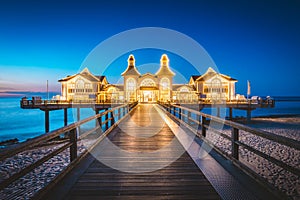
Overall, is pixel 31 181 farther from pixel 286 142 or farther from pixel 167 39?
pixel 167 39

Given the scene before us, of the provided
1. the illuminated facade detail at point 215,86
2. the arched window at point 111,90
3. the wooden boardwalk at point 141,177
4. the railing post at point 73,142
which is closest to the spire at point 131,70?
the arched window at point 111,90

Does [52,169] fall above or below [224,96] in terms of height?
below

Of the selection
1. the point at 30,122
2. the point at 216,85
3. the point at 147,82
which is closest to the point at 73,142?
the point at 147,82

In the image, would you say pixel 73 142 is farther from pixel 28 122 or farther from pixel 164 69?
pixel 28 122

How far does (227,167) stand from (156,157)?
1632 mm

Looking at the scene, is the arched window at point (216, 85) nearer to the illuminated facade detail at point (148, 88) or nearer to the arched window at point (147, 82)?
the illuminated facade detail at point (148, 88)

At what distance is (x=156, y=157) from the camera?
521 cm

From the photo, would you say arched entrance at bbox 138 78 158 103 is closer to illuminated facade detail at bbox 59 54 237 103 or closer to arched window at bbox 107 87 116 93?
illuminated facade detail at bbox 59 54 237 103

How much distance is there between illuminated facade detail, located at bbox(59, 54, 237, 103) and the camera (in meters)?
41.8

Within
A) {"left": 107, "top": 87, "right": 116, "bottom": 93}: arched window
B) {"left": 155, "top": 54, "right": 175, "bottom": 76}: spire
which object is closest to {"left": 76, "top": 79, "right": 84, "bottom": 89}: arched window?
{"left": 107, "top": 87, "right": 116, "bottom": 93}: arched window

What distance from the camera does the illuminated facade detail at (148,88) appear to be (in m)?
41.8

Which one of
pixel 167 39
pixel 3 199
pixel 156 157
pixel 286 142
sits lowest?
pixel 3 199

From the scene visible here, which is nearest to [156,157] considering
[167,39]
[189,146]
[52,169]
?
[189,146]

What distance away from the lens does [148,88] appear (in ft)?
134
